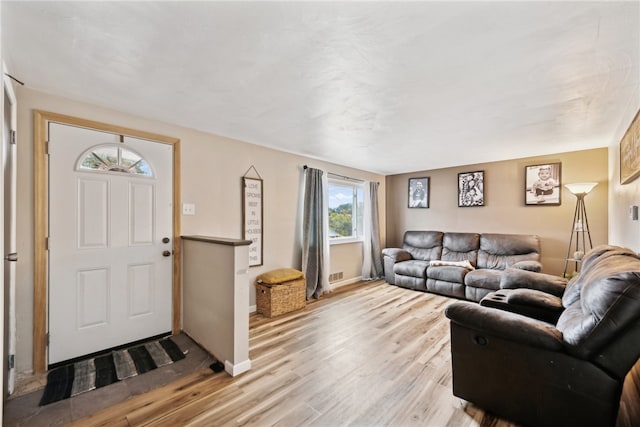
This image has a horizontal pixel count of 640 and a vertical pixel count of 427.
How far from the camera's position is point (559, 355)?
145 centimetres

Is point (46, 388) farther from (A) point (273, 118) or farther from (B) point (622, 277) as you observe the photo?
(B) point (622, 277)

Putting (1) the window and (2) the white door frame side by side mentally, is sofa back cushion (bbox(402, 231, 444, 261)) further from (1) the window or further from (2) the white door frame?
(2) the white door frame

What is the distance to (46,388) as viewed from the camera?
1.96 metres

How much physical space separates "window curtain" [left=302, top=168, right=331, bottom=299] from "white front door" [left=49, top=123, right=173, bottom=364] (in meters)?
1.86

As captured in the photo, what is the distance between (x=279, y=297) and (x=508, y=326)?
2461 mm

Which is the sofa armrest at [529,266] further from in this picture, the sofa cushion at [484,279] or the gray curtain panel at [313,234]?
the gray curtain panel at [313,234]

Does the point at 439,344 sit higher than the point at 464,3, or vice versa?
the point at 464,3

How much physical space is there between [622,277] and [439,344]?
171cm

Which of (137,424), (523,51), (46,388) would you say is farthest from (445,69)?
(46,388)

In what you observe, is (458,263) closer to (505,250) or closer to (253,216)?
(505,250)

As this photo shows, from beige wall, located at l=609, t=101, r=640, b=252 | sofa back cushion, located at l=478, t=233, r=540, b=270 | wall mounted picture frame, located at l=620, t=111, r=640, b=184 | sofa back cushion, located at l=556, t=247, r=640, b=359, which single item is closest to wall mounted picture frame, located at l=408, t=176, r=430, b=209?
sofa back cushion, located at l=478, t=233, r=540, b=270

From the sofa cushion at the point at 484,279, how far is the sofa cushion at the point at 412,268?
663 mm

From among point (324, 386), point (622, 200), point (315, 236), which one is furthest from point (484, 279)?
point (324, 386)

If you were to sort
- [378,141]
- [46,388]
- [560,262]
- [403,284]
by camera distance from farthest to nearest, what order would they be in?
[403,284] → [560,262] → [378,141] → [46,388]
